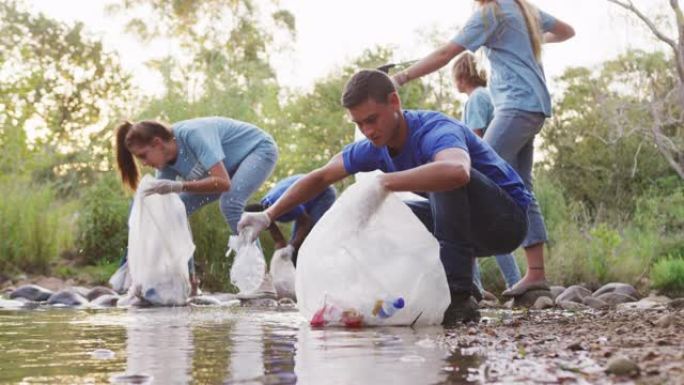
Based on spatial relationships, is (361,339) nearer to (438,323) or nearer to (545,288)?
(438,323)

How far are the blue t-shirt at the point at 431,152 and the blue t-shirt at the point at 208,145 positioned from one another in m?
2.12

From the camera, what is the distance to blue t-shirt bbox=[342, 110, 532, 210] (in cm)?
330

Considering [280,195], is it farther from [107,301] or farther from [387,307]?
[387,307]

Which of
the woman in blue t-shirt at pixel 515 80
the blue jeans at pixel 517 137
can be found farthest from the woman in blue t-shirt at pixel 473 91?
the blue jeans at pixel 517 137

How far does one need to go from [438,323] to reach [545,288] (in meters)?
1.53

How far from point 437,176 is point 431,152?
19 centimetres

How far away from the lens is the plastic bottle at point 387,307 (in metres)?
3.17

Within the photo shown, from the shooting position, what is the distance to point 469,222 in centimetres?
343

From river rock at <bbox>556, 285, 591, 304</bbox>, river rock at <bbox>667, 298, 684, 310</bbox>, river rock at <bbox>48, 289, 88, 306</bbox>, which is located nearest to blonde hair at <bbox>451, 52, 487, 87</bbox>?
river rock at <bbox>556, 285, 591, 304</bbox>

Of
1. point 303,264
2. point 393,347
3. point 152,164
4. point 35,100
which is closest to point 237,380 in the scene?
point 393,347

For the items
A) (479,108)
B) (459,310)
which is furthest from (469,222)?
(479,108)

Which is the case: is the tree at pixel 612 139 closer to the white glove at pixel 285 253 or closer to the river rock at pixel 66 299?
the white glove at pixel 285 253

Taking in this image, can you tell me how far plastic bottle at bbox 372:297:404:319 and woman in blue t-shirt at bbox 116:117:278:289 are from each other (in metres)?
2.49

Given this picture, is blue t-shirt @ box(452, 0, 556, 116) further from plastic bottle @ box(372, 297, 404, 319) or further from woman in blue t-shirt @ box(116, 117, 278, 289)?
plastic bottle @ box(372, 297, 404, 319)
